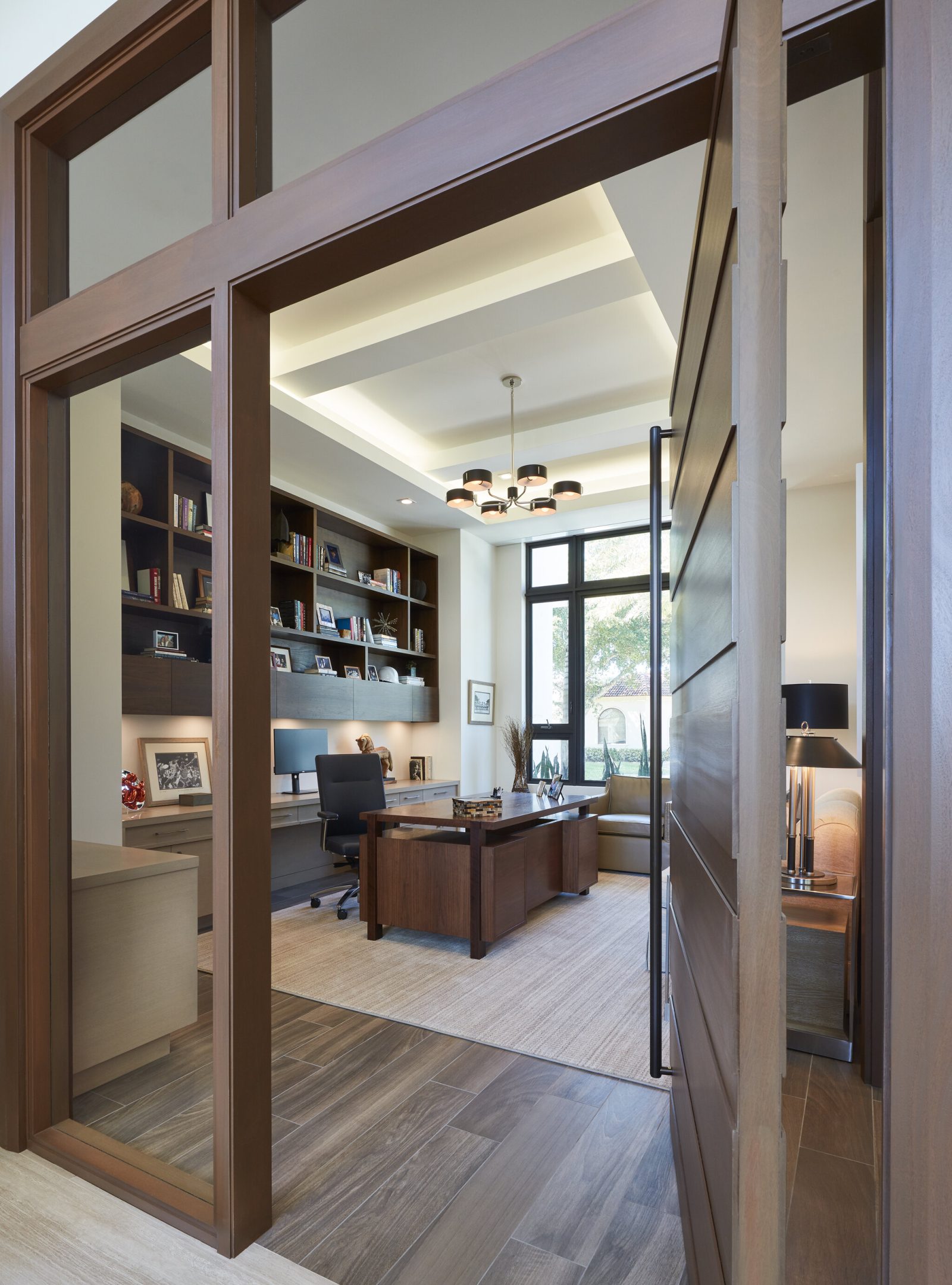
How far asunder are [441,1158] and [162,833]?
115 centimetres

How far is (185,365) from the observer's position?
6.31 ft

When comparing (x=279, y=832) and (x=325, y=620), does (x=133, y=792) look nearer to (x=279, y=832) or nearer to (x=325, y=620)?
(x=279, y=832)

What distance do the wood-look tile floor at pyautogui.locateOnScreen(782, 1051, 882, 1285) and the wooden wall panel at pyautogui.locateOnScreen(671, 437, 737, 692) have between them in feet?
3.25

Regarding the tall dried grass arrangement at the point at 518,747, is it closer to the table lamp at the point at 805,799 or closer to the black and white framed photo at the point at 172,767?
the table lamp at the point at 805,799

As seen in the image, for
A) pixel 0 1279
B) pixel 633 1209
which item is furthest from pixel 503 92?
pixel 0 1279

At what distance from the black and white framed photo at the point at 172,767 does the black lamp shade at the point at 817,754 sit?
229 cm

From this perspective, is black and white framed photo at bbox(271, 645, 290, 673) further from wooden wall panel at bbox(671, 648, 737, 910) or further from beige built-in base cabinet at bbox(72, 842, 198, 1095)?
wooden wall panel at bbox(671, 648, 737, 910)

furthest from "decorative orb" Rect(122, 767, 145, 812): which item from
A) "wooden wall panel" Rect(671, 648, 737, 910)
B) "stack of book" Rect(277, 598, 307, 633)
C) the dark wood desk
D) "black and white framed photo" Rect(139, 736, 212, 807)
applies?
"stack of book" Rect(277, 598, 307, 633)

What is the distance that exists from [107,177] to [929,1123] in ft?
9.42

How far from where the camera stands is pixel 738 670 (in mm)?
689

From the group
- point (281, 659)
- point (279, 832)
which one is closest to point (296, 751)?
point (279, 832)

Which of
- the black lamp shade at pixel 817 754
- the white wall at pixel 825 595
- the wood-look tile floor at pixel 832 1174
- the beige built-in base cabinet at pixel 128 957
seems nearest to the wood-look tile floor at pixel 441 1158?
the beige built-in base cabinet at pixel 128 957

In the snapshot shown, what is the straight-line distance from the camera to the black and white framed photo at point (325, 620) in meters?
5.82

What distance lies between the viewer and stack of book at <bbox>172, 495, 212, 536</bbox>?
183cm
